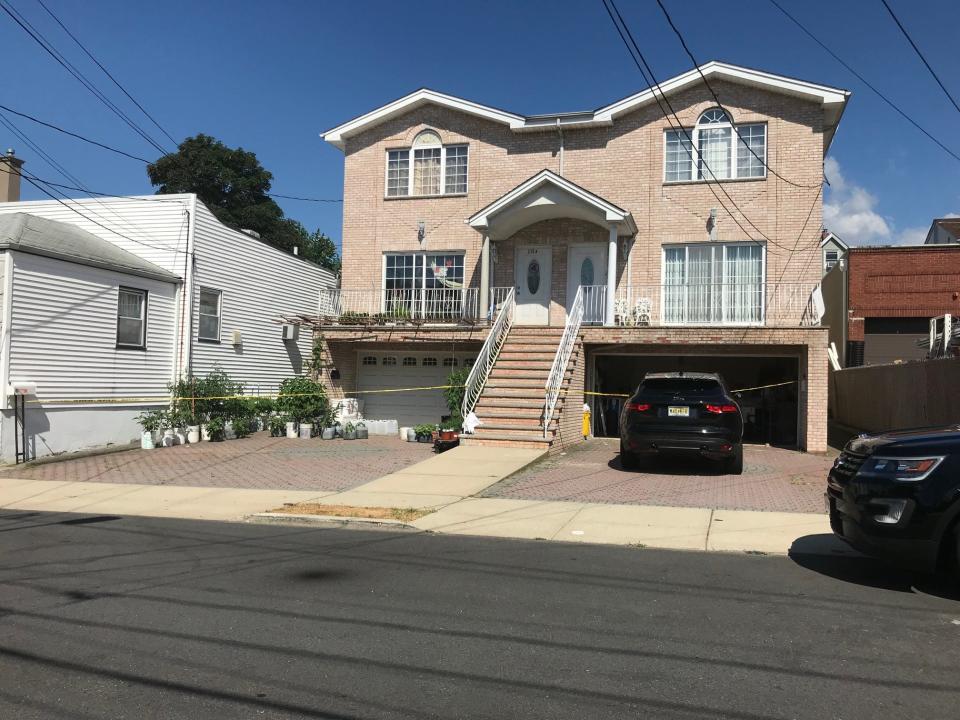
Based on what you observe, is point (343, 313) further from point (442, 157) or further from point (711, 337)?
point (711, 337)

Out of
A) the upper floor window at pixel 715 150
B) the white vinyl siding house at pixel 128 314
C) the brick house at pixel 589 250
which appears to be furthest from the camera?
the upper floor window at pixel 715 150

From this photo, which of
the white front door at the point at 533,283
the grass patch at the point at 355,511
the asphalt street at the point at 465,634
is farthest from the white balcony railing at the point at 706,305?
the asphalt street at the point at 465,634

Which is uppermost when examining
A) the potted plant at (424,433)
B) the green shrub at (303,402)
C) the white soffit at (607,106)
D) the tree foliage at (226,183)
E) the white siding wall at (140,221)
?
the tree foliage at (226,183)

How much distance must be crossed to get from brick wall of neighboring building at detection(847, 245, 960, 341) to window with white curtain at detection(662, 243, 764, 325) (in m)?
7.64

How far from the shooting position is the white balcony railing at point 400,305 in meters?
19.5

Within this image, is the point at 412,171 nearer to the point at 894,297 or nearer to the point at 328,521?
the point at 328,521

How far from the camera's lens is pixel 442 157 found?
20.9m

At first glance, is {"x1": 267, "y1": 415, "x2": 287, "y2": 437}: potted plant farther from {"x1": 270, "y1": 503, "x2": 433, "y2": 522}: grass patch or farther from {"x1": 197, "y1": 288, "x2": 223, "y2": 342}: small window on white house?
{"x1": 270, "y1": 503, "x2": 433, "y2": 522}: grass patch

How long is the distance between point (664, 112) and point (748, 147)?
2.22m

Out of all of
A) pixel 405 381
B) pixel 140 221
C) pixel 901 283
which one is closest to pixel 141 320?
pixel 140 221

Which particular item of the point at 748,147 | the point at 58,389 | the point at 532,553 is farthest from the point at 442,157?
the point at 532,553

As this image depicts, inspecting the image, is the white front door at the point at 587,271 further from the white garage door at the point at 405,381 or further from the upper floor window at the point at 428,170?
the upper floor window at the point at 428,170

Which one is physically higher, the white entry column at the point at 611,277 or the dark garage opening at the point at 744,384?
the white entry column at the point at 611,277

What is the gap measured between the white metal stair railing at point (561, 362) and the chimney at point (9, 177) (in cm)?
1534
